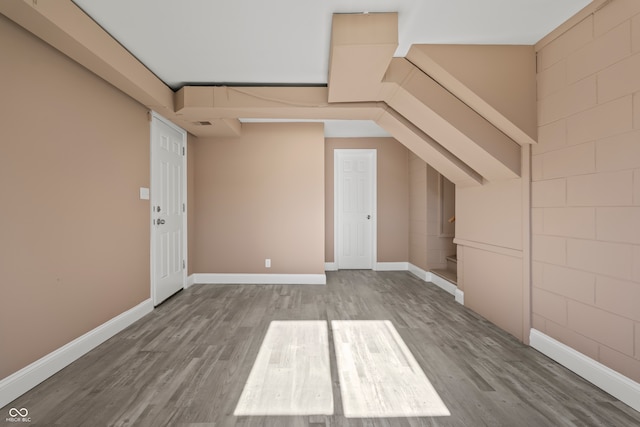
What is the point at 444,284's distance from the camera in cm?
420

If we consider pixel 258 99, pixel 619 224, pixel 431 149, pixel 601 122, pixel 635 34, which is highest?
pixel 258 99

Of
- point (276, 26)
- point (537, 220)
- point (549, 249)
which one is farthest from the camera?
point (537, 220)

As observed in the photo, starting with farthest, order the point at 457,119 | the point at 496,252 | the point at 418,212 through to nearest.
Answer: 1. the point at 418,212
2. the point at 496,252
3. the point at 457,119

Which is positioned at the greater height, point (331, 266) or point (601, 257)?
point (601, 257)

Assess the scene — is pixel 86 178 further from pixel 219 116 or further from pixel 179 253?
pixel 179 253

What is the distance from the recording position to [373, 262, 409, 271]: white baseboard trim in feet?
18.0

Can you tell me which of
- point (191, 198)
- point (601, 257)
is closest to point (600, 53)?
point (601, 257)

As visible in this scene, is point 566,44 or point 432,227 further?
point 432,227

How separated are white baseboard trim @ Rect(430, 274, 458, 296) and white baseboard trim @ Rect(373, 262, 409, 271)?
34.4 inches

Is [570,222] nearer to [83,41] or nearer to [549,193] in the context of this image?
[549,193]

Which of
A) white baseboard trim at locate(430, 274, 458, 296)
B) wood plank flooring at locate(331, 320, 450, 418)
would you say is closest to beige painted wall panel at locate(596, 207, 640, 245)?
wood plank flooring at locate(331, 320, 450, 418)

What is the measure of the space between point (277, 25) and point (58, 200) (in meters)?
2.02

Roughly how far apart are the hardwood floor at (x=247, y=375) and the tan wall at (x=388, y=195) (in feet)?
6.94

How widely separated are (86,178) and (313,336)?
231 cm
